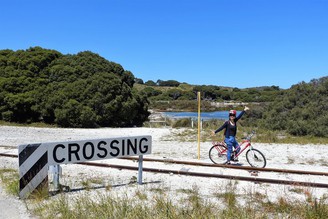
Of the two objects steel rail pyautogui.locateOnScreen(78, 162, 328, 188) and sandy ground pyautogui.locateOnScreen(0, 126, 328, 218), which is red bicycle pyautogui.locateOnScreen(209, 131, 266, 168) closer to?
sandy ground pyautogui.locateOnScreen(0, 126, 328, 218)

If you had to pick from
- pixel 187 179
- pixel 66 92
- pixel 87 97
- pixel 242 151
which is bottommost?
pixel 187 179

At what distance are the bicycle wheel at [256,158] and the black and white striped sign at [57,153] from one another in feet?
14.7

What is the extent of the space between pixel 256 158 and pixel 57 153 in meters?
6.45

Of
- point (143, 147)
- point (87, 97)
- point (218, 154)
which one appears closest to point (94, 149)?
point (143, 147)

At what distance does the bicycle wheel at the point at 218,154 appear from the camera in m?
11.8

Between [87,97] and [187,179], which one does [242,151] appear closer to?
[187,179]

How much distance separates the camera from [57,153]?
24.2 ft

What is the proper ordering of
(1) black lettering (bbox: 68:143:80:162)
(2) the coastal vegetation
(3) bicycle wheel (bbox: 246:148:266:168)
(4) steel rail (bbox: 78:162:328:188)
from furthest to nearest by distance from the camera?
1. (2) the coastal vegetation
2. (3) bicycle wheel (bbox: 246:148:266:168)
3. (4) steel rail (bbox: 78:162:328:188)
4. (1) black lettering (bbox: 68:143:80:162)

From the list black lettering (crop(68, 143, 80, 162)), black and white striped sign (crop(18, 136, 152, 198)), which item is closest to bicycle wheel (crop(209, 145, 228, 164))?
black and white striped sign (crop(18, 136, 152, 198))

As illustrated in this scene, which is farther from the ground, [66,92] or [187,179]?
[66,92]

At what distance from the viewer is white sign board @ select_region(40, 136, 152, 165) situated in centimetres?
737

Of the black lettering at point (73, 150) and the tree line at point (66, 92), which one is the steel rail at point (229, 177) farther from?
the tree line at point (66, 92)

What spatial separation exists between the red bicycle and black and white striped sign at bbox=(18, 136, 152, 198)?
13.9 ft

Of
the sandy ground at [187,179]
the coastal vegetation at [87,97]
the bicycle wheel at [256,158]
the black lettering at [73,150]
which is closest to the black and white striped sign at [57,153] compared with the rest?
the black lettering at [73,150]
